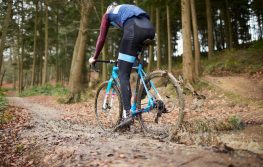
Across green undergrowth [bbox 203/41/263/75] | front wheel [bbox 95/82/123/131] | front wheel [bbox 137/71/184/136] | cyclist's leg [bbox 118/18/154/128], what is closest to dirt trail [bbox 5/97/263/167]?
front wheel [bbox 137/71/184/136]

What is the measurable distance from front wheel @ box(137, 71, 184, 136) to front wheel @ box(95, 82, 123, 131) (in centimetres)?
80

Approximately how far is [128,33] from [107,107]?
2.03 m

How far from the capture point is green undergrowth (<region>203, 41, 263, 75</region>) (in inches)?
729

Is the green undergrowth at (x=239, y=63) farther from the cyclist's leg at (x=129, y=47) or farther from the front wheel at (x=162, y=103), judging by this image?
the cyclist's leg at (x=129, y=47)

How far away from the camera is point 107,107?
19.9 ft

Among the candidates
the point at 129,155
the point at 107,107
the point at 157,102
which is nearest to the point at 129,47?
the point at 157,102

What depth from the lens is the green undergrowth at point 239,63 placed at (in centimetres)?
1852

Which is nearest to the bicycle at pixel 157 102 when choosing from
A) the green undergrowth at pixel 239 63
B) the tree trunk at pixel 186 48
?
the tree trunk at pixel 186 48

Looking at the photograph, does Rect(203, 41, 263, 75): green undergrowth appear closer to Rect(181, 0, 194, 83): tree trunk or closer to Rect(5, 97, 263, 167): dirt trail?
Rect(181, 0, 194, 83): tree trunk

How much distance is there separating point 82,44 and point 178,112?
12832 mm

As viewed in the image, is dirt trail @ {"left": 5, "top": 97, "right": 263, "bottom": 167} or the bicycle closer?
dirt trail @ {"left": 5, "top": 97, "right": 263, "bottom": 167}

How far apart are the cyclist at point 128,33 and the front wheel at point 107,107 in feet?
2.36

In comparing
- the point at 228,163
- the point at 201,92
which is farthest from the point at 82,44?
the point at 228,163

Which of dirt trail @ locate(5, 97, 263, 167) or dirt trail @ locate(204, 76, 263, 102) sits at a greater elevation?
dirt trail @ locate(204, 76, 263, 102)
